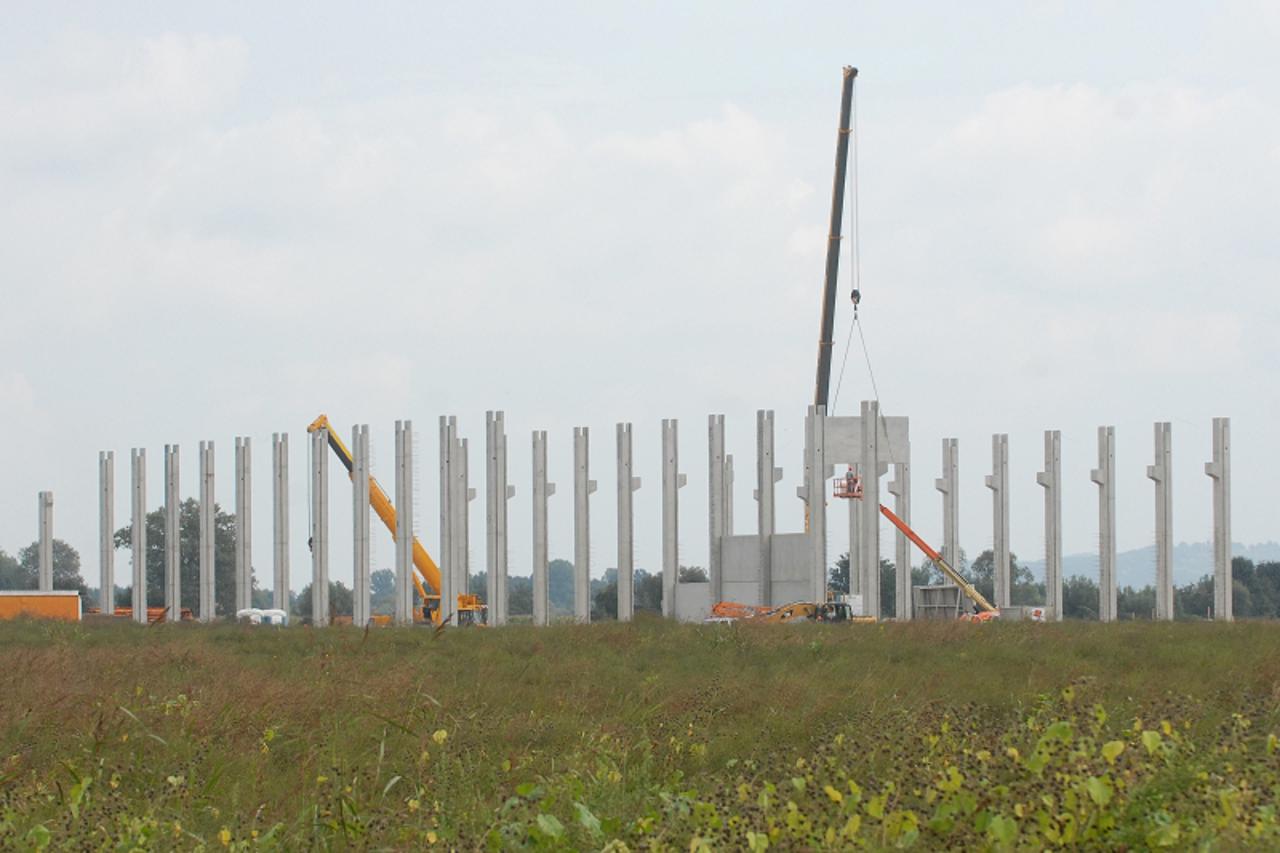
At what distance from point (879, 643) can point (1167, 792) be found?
13.9m

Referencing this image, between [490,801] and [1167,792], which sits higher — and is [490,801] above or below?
below

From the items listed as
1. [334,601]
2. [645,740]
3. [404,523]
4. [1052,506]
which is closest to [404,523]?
[404,523]

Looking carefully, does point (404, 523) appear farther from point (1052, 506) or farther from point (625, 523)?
point (1052, 506)

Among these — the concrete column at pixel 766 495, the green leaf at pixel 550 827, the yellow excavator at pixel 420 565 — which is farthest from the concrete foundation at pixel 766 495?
the green leaf at pixel 550 827

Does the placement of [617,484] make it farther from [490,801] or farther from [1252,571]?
[1252,571]

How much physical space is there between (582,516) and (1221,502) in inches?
589

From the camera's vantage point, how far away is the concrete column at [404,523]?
40.7 meters

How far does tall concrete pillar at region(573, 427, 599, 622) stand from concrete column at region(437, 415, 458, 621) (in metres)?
3.14

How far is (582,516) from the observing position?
3962 centimetres

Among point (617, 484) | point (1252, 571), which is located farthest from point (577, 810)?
point (1252, 571)

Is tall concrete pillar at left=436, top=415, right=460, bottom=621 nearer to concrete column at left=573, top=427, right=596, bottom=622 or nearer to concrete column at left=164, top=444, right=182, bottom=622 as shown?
concrete column at left=573, top=427, right=596, bottom=622

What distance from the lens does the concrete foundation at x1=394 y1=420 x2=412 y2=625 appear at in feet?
133

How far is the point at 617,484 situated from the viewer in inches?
1561

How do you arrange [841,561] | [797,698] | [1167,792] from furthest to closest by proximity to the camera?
[841,561], [797,698], [1167,792]
